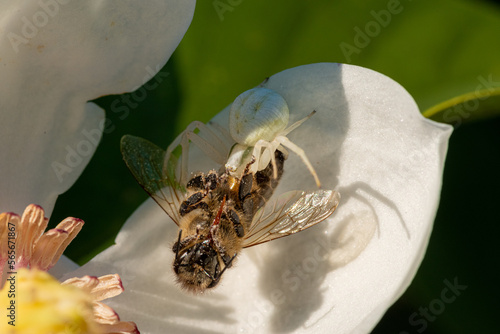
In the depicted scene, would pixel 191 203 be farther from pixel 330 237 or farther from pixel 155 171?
pixel 330 237

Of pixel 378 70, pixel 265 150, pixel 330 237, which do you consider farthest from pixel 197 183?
pixel 378 70

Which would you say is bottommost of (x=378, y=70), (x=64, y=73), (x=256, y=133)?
(x=378, y=70)

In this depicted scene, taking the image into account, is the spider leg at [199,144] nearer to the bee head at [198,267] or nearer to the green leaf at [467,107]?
the bee head at [198,267]

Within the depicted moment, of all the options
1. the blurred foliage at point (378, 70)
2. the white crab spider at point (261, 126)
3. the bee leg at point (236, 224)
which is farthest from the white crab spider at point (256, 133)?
the blurred foliage at point (378, 70)

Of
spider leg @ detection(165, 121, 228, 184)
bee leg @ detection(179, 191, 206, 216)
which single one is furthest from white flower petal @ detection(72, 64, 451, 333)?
bee leg @ detection(179, 191, 206, 216)

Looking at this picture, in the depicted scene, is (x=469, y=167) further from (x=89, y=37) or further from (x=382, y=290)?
(x=89, y=37)

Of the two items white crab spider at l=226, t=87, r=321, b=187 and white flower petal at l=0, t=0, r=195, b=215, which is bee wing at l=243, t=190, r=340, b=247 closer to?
white crab spider at l=226, t=87, r=321, b=187
